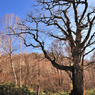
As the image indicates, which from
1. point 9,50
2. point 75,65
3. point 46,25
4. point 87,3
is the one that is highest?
point 87,3

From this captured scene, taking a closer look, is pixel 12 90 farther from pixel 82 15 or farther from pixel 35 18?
pixel 82 15

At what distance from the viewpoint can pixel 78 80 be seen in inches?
197

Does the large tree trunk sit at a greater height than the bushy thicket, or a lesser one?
greater

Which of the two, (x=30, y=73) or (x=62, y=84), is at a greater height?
(x=30, y=73)

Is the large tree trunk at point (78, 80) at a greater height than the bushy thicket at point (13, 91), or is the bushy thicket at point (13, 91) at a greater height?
the large tree trunk at point (78, 80)

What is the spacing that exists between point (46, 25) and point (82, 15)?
2.25m

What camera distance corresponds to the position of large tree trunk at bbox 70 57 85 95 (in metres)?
4.89

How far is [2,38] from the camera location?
14.3 metres

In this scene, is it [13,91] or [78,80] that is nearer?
[78,80]

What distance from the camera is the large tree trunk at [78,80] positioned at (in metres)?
4.89

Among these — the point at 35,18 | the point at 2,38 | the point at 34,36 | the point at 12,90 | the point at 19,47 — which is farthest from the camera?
the point at 19,47

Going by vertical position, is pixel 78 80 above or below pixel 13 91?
above

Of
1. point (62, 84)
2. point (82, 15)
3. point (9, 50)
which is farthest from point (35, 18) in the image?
point (62, 84)

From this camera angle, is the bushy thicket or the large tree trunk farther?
the bushy thicket
